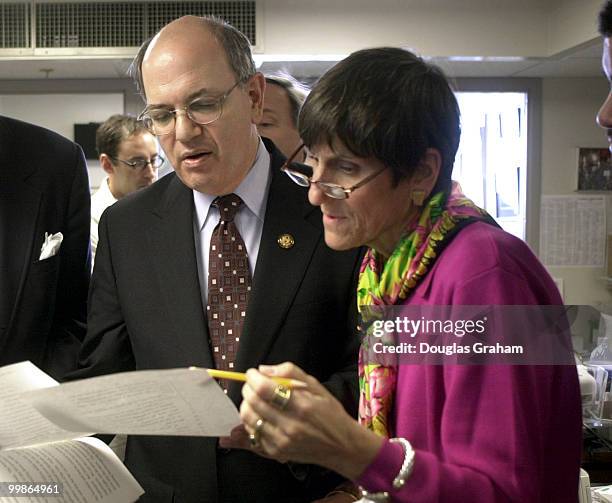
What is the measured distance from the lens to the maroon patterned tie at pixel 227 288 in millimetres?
1430

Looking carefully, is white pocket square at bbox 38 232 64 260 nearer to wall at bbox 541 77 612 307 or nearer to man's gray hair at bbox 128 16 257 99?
man's gray hair at bbox 128 16 257 99

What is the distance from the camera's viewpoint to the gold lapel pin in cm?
147

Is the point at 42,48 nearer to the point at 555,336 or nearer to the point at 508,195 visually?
the point at 508,195

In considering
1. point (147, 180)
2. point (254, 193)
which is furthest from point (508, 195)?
point (254, 193)

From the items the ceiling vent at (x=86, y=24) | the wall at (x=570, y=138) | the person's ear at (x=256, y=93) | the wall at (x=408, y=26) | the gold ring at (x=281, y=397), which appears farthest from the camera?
the wall at (x=570, y=138)

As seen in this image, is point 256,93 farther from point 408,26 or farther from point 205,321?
point 408,26

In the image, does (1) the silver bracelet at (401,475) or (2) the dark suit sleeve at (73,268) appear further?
(2) the dark suit sleeve at (73,268)

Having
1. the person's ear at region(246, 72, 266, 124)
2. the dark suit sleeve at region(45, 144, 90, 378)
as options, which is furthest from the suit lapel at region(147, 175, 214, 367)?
the dark suit sleeve at region(45, 144, 90, 378)

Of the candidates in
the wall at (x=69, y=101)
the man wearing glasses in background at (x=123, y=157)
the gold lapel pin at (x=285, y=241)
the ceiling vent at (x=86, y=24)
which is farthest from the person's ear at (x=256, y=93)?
the wall at (x=69, y=101)

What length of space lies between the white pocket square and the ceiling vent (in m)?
3.26

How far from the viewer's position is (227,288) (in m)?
1.46

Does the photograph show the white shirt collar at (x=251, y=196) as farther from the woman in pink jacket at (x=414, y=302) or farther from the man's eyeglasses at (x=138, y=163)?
the man's eyeglasses at (x=138, y=163)

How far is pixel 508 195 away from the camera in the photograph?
5.98 meters

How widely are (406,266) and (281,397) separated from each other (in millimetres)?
281
